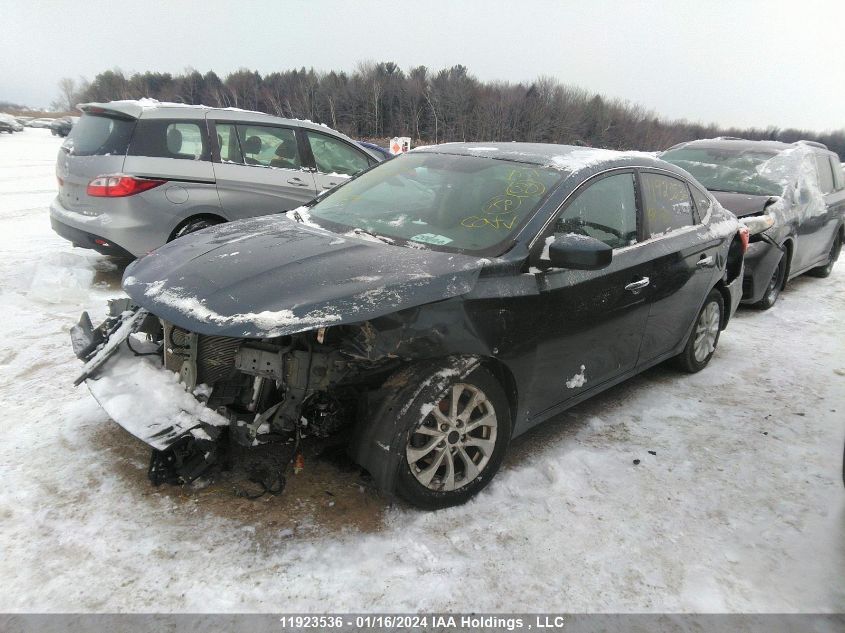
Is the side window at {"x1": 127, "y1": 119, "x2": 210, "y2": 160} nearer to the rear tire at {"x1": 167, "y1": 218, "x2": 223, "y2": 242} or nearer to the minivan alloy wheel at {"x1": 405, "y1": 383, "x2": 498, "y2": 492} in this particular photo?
the rear tire at {"x1": 167, "y1": 218, "x2": 223, "y2": 242}

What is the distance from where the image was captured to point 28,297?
526 cm

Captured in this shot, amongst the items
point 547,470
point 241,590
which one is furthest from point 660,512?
point 241,590

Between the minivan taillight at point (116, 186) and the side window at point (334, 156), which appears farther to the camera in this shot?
the side window at point (334, 156)

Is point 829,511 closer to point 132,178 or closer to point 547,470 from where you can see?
point 547,470

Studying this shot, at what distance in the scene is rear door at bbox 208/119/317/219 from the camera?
6.15 metres

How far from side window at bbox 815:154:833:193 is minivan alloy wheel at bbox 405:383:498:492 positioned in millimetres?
7167

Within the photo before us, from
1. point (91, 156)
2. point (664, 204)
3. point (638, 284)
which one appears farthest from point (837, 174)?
point (91, 156)

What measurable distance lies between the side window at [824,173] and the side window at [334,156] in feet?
19.5

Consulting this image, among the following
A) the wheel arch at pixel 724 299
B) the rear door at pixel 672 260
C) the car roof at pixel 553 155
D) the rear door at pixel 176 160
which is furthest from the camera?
the rear door at pixel 176 160

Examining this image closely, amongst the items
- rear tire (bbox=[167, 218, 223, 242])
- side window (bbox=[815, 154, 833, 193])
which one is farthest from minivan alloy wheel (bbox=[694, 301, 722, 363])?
rear tire (bbox=[167, 218, 223, 242])

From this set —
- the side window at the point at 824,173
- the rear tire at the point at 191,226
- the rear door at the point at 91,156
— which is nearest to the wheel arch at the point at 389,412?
the rear tire at the point at 191,226

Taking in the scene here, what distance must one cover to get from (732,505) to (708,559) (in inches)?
21.0

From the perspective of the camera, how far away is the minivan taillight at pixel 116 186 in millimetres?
5523

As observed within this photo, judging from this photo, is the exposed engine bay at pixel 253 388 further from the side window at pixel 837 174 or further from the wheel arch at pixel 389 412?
the side window at pixel 837 174
